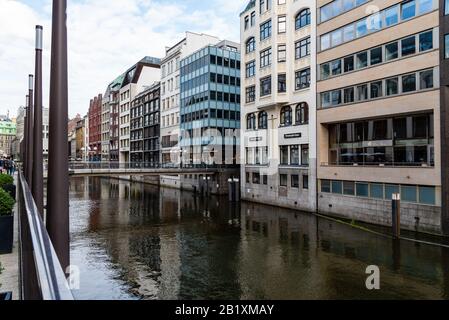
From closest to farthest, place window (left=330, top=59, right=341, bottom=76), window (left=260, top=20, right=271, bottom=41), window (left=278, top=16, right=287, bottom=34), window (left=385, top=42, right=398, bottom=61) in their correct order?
window (left=385, top=42, right=398, bottom=61)
window (left=330, top=59, right=341, bottom=76)
window (left=278, top=16, right=287, bottom=34)
window (left=260, top=20, right=271, bottom=41)

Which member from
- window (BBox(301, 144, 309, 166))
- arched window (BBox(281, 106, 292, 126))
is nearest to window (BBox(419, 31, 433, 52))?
window (BBox(301, 144, 309, 166))

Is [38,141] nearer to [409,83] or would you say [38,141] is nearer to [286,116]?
[409,83]

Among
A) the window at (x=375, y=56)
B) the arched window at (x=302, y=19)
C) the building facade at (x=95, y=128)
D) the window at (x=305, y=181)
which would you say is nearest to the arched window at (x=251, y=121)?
the window at (x=305, y=181)

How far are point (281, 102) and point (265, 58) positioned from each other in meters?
6.15

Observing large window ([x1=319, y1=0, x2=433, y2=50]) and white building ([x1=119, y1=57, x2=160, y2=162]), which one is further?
white building ([x1=119, y1=57, x2=160, y2=162])

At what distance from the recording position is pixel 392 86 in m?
27.8

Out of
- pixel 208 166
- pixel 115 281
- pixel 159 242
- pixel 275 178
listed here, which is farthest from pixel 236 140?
pixel 115 281

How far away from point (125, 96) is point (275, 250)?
253 feet

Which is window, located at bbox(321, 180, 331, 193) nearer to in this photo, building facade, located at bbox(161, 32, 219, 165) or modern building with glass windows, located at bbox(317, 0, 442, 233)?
modern building with glass windows, located at bbox(317, 0, 442, 233)

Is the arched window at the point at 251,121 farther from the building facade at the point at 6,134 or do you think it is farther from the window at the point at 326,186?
the building facade at the point at 6,134

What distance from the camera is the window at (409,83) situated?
2614cm

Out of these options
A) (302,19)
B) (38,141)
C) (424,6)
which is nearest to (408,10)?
(424,6)

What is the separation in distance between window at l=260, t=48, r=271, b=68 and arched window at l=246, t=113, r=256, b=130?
21.5 feet

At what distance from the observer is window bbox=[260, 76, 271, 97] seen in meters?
40.4
